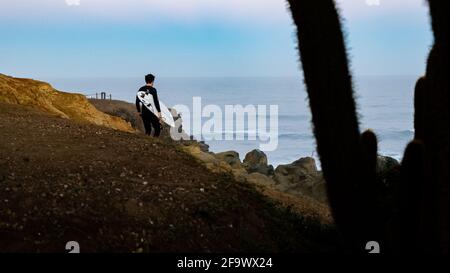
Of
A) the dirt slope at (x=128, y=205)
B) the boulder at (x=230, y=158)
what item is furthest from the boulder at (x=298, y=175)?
the dirt slope at (x=128, y=205)

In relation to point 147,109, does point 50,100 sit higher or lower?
higher

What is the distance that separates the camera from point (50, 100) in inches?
941

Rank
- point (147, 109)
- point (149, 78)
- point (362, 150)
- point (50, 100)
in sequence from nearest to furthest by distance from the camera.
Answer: point (362, 150) → point (149, 78) → point (147, 109) → point (50, 100)

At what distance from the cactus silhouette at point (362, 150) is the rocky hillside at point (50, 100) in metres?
15.1

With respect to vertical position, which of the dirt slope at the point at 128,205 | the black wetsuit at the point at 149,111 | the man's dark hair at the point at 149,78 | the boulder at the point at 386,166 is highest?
the man's dark hair at the point at 149,78

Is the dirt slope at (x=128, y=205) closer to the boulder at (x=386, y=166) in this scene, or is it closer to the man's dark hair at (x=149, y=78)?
the boulder at (x=386, y=166)

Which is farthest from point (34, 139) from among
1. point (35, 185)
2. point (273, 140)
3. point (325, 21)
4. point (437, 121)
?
point (273, 140)

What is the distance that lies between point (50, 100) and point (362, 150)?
18596 millimetres

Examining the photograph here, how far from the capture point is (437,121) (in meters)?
6.46

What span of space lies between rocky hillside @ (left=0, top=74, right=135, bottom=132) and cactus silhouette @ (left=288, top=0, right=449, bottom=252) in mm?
15133

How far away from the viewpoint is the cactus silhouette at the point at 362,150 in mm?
6410

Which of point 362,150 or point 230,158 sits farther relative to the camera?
point 230,158

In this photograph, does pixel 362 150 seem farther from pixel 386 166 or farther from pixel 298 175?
pixel 298 175

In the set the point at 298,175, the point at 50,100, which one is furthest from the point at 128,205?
the point at 298,175
